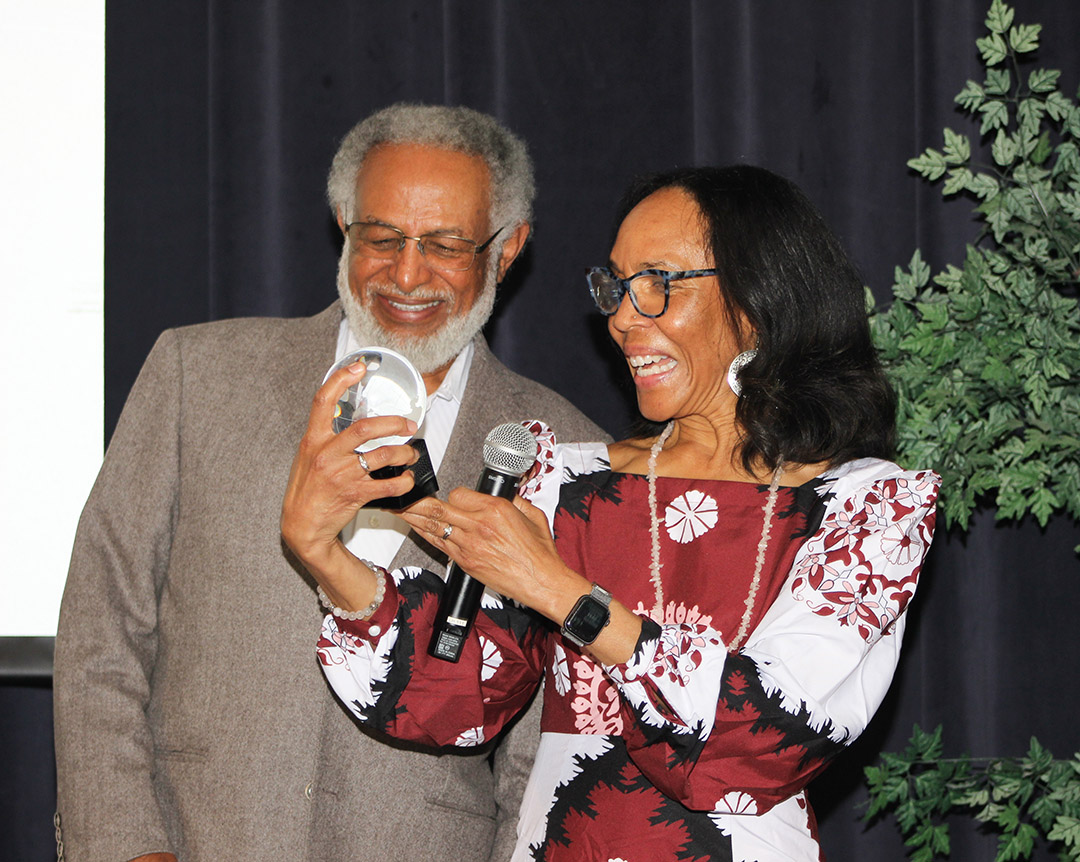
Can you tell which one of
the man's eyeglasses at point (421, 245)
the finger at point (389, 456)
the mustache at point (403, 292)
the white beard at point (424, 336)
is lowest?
the finger at point (389, 456)

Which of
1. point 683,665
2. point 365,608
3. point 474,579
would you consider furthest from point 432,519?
point 683,665

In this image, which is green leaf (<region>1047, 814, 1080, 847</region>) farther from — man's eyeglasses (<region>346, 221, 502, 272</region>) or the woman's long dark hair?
man's eyeglasses (<region>346, 221, 502, 272</region>)

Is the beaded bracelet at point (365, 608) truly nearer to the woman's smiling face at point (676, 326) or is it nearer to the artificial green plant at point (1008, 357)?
the woman's smiling face at point (676, 326)

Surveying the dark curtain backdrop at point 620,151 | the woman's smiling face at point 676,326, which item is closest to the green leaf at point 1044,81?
the dark curtain backdrop at point 620,151

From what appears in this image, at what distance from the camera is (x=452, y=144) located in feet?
7.10

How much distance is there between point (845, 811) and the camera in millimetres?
2662

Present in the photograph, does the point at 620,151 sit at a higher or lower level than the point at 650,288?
higher

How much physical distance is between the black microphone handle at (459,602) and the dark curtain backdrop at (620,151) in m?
1.27

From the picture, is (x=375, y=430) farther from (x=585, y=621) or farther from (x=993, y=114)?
(x=993, y=114)

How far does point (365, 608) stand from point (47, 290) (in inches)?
53.8

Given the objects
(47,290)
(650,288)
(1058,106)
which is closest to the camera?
(650,288)

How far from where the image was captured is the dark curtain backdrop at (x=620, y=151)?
8.55 feet

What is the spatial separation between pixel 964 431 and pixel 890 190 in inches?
28.9

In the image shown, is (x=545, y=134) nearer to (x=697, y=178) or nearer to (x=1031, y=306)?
(x=697, y=178)
